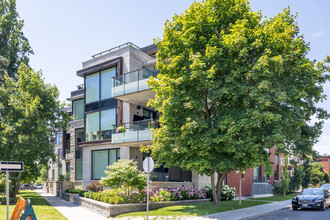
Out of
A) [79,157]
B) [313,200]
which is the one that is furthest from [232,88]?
[79,157]

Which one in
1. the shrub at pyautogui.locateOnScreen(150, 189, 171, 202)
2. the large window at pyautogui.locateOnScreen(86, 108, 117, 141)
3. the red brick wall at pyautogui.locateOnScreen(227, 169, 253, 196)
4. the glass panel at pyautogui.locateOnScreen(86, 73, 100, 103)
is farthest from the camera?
the glass panel at pyautogui.locateOnScreen(86, 73, 100, 103)

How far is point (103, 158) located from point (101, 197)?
30.0ft

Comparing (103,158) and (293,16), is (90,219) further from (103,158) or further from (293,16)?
(293,16)

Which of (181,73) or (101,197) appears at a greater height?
(181,73)

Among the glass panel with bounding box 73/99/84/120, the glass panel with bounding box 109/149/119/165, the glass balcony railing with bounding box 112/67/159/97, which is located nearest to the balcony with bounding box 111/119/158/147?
the glass balcony railing with bounding box 112/67/159/97

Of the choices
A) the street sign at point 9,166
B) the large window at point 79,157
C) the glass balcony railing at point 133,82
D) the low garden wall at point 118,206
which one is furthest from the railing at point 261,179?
the street sign at point 9,166

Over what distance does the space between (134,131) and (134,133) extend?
0.15 m

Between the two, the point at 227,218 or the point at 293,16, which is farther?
the point at 293,16

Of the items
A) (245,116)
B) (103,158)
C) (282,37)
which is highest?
(282,37)

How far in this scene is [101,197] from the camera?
16.9 metres

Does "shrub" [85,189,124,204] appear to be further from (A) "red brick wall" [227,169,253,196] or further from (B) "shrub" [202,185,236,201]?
(A) "red brick wall" [227,169,253,196]

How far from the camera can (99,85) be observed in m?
26.7

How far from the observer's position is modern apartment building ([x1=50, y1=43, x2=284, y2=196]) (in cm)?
2159

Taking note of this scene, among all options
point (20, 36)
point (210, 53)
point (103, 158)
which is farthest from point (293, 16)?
point (20, 36)
